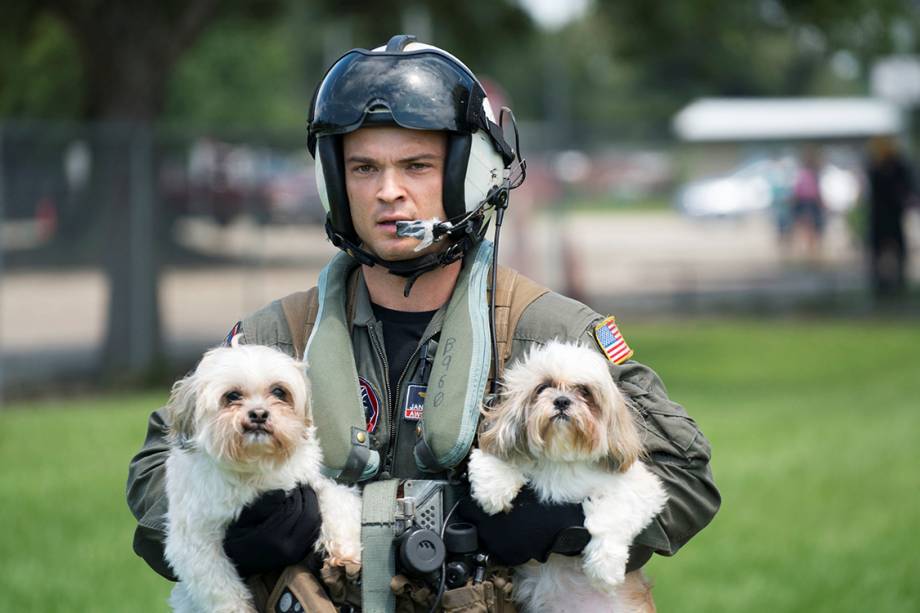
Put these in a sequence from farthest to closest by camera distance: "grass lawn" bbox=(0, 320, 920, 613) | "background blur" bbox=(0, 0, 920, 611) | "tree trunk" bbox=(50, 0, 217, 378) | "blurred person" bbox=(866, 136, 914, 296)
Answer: "blurred person" bbox=(866, 136, 914, 296)
"tree trunk" bbox=(50, 0, 217, 378)
"background blur" bbox=(0, 0, 920, 611)
"grass lawn" bbox=(0, 320, 920, 613)

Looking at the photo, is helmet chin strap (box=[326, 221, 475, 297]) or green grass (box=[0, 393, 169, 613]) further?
green grass (box=[0, 393, 169, 613])

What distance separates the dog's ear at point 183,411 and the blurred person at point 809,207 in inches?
807

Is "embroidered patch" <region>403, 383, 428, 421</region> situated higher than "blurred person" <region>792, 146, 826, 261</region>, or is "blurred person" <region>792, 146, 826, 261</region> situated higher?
"blurred person" <region>792, 146, 826, 261</region>

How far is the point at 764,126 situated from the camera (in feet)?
140

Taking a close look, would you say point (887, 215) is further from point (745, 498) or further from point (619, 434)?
point (619, 434)

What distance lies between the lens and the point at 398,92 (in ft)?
13.1

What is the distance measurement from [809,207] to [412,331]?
20.1 metres

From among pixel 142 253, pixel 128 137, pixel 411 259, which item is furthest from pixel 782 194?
pixel 411 259

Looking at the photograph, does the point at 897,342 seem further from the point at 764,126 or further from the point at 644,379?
the point at 764,126

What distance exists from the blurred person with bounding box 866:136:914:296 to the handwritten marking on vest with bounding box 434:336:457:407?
20253 mm

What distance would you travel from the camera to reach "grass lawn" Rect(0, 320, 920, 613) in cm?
824

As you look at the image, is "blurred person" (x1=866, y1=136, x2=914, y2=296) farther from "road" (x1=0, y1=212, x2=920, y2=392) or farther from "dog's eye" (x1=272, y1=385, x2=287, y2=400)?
"dog's eye" (x1=272, y1=385, x2=287, y2=400)

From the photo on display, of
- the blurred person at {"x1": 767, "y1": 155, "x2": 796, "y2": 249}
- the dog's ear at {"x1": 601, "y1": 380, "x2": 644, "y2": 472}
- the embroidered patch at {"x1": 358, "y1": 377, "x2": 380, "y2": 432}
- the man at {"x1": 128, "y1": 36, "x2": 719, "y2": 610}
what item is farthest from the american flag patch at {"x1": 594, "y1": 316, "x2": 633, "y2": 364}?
the blurred person at {"x1": 767, "y1": 155, "x2": 796, "y2": 249}

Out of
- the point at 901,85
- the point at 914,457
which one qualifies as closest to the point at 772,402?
the point at 914,457
